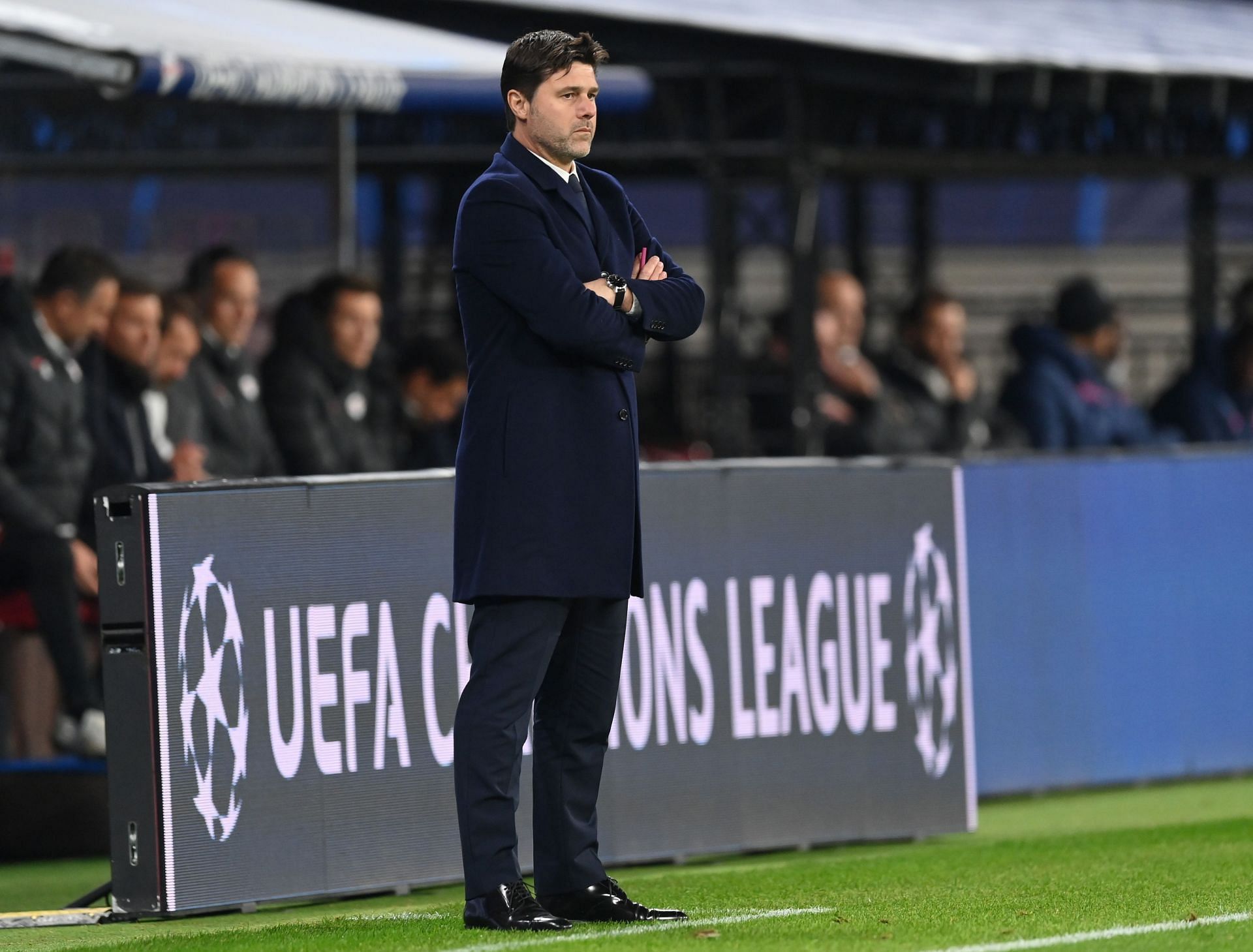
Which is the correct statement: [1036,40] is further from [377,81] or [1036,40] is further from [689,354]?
[377,81]

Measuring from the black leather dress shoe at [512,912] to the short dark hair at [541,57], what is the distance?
190 centimetres

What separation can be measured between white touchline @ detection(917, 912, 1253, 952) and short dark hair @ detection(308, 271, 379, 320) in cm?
600

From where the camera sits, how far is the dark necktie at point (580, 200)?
252 inches

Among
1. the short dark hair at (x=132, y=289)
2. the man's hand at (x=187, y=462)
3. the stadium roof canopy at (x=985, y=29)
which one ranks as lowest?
the man's hand at (x=187, y=462)

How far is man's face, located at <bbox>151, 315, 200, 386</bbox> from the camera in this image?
35.8 feet

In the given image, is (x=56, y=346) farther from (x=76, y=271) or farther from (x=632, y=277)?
(x=632, y=277)

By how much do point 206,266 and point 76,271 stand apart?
3.55 ft

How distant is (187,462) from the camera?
10758 millimetres

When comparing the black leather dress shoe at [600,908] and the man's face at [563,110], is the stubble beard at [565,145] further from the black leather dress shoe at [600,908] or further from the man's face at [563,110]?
the black leather dress shoe at [600,908]

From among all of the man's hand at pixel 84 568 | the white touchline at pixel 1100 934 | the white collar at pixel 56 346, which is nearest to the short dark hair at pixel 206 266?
the white collar at pixel 56 346

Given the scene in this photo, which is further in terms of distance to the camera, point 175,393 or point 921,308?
Answer: point 921,308

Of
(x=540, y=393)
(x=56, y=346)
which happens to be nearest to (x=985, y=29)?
(x=56, y=346)

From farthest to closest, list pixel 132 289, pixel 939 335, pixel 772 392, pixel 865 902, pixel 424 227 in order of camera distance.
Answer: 1. pixel 424 227
2. pixel 772 392
3. pixel 939 335
4. pixel 132 289
5. pixel 865 902

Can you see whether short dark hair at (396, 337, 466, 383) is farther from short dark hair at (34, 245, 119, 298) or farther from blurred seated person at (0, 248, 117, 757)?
short dark hair at (34, 245, 119, 298)
